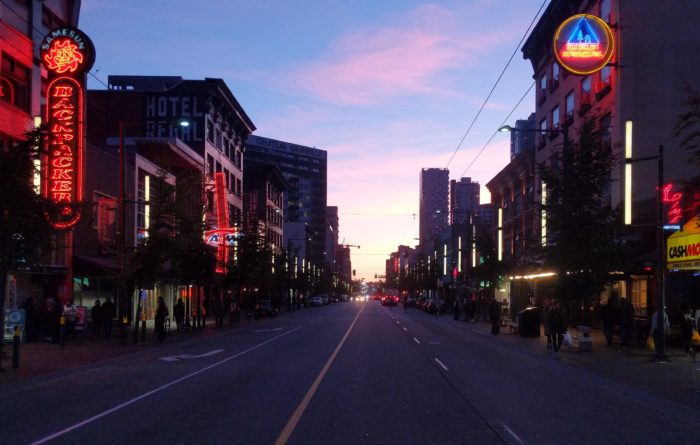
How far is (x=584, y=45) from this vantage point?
31266 mm

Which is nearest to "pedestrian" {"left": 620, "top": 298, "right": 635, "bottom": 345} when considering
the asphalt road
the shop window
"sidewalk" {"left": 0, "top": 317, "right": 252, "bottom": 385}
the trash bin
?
the asphalt road

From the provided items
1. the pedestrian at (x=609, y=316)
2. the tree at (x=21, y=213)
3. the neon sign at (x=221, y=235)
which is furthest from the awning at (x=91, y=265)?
the pedestrian at (x=609, y=316)

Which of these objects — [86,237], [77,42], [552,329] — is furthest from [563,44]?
[86,237]

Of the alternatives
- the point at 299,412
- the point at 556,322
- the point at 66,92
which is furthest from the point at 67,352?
the point at 556,322

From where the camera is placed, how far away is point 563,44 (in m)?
30.7

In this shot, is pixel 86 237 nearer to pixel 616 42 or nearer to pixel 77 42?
pixel 77 42

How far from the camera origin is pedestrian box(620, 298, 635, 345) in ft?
84.7

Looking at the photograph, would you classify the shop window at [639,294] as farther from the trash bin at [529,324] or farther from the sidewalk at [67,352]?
the sidewalk at [67,352]

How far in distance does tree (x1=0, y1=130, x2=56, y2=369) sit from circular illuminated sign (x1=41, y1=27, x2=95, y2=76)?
1322cm

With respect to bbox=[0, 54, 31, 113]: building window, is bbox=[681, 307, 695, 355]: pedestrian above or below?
below

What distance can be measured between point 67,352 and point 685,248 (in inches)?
770

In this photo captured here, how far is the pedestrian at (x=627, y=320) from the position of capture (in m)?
25.8

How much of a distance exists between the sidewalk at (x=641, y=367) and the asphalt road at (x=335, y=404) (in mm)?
525

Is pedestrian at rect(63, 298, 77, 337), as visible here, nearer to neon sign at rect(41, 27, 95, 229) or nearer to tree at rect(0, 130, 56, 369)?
neon sign at rect(41, 27, 95, 229)
